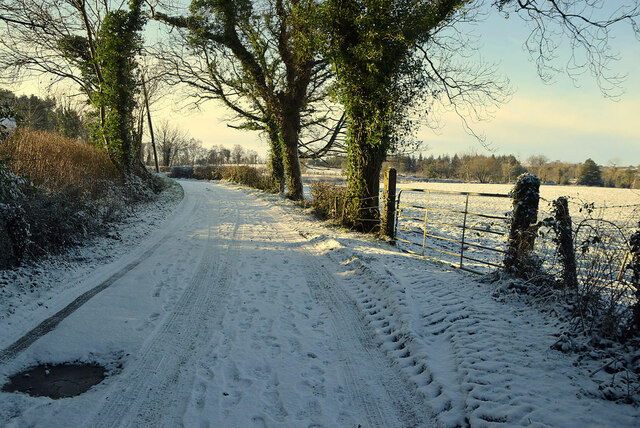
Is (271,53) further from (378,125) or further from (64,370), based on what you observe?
(64,370)

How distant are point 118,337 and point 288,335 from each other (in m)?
1.99

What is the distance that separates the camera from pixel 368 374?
3420 millimetres

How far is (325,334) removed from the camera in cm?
421

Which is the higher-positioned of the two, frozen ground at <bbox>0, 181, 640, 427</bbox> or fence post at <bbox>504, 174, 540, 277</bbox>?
fence post at <bbox>504, 174, 540, 277</bbox>

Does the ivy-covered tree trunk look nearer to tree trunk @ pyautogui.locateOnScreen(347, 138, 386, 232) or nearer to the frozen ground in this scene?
the frozen ground

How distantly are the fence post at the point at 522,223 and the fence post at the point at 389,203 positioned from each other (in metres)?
3.74

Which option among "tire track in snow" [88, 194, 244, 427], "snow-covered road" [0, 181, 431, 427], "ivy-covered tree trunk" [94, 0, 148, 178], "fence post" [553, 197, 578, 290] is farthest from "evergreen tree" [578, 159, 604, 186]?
"tire track in snow" [88, 194, 244, 427]

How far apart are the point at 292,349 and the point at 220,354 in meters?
0.79

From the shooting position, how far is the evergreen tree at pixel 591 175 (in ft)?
210

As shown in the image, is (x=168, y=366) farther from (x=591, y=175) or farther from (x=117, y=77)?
(x=591, y=175)

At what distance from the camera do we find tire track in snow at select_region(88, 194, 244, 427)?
2.71 meters

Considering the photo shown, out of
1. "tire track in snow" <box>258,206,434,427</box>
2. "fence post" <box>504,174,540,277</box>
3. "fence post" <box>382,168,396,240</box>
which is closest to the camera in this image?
"tire track in snow" <box>258,206,434,427</box>

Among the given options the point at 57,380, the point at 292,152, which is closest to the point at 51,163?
the point at 57,380

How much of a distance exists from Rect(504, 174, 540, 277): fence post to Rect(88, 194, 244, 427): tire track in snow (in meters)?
4.62
